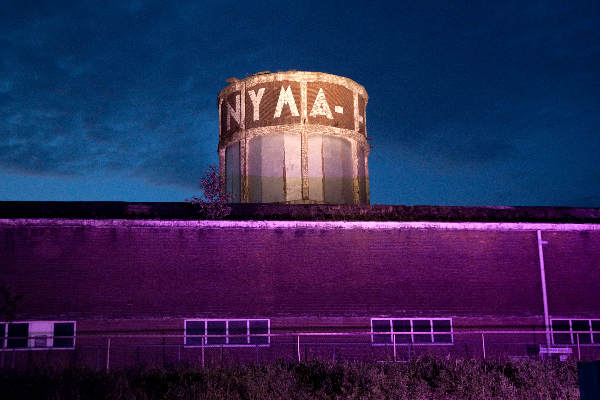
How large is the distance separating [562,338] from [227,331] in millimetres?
13134

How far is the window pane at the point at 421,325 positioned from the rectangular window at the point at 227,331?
5.76m

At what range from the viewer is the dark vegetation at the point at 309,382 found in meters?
14.4

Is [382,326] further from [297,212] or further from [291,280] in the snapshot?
[297,212]

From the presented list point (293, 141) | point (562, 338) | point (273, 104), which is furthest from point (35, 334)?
point (562, 338)

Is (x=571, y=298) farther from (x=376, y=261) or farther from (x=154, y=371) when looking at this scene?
(x=154, y=371)

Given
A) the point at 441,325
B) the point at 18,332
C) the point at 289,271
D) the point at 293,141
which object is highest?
the point at 293,141

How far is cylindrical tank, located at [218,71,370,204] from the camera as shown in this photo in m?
35.3

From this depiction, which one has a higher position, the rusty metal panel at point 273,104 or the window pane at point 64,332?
the rusty metal panel at point 273,104

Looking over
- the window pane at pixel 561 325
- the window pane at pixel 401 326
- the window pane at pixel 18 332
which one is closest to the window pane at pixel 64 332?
the window pane at pixel 18 332

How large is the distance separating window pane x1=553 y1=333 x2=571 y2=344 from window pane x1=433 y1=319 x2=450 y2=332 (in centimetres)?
423

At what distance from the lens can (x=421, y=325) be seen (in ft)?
82.5

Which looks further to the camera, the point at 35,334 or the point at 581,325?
the point at 581,325

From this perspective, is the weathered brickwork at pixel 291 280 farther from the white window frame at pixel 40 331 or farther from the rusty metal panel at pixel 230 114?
the rusty metal panel at pixel 230 114

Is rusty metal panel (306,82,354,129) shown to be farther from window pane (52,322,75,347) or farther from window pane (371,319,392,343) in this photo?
window pane (52,322,75,347)
